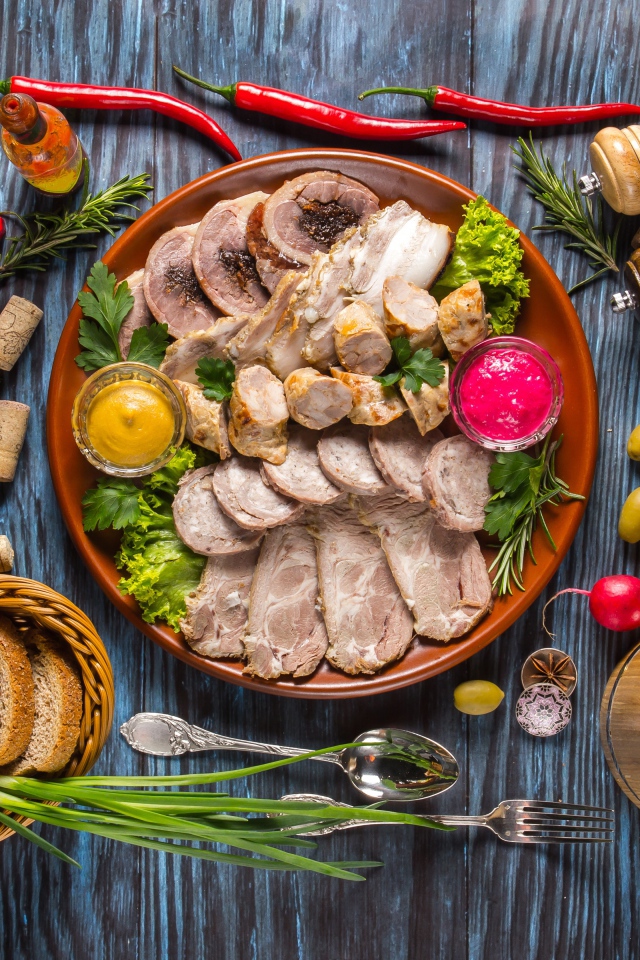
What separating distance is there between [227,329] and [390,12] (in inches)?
61.5

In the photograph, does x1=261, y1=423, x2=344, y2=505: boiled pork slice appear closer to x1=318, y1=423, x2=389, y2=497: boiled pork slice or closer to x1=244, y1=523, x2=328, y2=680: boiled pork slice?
x1=318, y1=423, x2=389, y2=497: boiled pork slice

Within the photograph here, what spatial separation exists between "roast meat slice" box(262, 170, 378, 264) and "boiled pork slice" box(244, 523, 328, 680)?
3.67ft

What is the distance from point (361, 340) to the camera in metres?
2.73

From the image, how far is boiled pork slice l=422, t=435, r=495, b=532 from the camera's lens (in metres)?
2.90

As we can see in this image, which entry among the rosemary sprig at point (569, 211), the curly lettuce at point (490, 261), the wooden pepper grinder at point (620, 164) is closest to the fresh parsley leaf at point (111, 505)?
the curly lettuce at point (490, 261)

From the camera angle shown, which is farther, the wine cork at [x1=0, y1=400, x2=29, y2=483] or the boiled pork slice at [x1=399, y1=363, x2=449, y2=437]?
the wine cork at [x1=0, y1=400, x2=29, y2=483]

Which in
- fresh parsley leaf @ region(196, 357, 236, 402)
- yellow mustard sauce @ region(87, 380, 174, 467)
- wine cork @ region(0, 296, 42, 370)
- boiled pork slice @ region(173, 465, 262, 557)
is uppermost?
wine cork @ region(0, 296, 42, 370)

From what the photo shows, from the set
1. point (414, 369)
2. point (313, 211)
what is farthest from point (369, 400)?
point (313, 211)

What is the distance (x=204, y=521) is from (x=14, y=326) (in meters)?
1.15

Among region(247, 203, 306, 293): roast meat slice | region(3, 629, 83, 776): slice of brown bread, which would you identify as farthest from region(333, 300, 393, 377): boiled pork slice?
region(3, 629, 83, 776): slice of brown bread

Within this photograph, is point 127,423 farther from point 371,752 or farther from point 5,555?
point 371,752

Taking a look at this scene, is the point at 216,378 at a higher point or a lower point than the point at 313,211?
lower

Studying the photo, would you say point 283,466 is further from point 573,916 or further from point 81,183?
point 573,916

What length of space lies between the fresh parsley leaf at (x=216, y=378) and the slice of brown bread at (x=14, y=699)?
1142mm
